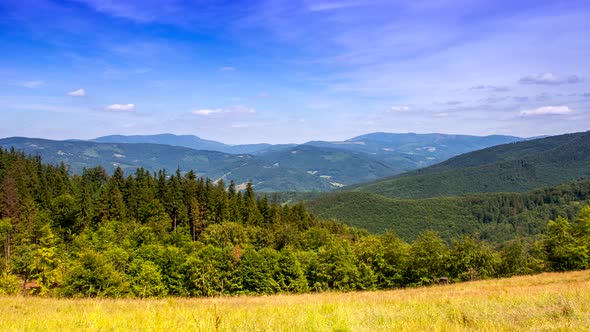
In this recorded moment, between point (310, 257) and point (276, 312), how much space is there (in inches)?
2526

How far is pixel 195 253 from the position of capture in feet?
233

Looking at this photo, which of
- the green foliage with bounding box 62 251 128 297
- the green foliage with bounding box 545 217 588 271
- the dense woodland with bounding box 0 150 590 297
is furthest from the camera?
the dense woodland with bounding box 0 150 590 297

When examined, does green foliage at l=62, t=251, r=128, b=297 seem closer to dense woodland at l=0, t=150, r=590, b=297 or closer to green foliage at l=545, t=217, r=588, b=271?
dense woodland at l=0, t=150, r=590, b=297

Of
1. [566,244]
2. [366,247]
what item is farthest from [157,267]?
[566,244]

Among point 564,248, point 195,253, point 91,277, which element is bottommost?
point 195,253

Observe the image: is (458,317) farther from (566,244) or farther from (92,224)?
(92,224)

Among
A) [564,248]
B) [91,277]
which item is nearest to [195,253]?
[91,277]

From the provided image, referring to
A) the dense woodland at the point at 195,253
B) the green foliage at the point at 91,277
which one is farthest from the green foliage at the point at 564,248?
the green foliage at the point at 91,277

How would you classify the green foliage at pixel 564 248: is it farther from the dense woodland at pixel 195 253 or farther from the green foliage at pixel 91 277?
the green foliage at pixel 91 277

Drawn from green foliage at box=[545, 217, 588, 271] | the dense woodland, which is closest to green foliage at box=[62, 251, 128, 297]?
the dense woodland

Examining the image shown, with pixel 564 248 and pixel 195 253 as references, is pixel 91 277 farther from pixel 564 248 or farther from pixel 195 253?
pixel 564 248

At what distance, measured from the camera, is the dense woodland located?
192ft

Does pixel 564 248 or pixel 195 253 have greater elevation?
pixel 564 248

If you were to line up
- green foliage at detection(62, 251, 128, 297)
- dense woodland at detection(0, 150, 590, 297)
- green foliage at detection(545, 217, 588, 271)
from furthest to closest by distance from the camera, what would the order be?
dense woodland at detection(0, 150, 590, 297) → green foliage at detection(545, 217, 588, 271) → green foliage at detection(62, 251, 128, 297)
